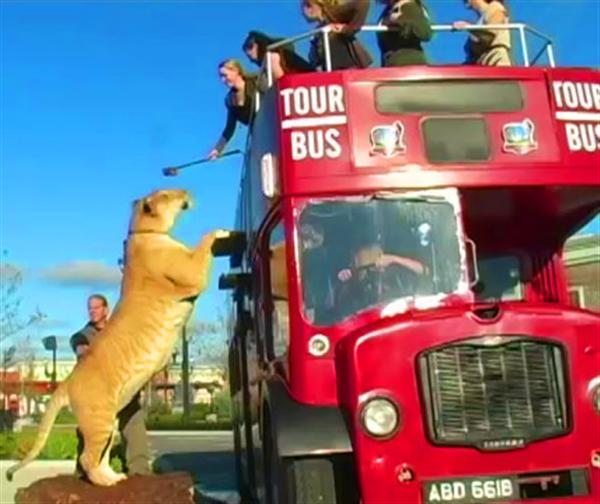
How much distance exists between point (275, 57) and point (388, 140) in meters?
1.69

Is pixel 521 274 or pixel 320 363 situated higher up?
pixel 521 274

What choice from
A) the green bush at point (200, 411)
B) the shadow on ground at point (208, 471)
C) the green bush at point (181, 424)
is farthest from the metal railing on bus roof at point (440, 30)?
the green bush at point (200, 411)

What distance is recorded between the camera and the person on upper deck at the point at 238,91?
9242mm

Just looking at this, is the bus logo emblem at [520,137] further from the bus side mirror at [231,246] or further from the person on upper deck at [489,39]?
the bus side mirror at [231,246]

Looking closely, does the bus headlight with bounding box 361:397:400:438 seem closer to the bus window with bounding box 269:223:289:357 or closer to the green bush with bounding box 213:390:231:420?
the bus window with bounding box 269:223:289:357

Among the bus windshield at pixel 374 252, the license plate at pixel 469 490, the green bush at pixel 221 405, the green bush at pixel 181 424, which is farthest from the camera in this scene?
the green bush at pixel 221 405

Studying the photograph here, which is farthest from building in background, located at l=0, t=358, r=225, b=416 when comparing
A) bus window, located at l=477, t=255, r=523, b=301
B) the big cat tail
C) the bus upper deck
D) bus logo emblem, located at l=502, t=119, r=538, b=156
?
bus logo emblem, located at l=502, t=119, r=538, b=156

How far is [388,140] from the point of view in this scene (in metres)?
7.02

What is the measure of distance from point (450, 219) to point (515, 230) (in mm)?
1566

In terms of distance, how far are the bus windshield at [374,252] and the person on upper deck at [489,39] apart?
77.0 inches

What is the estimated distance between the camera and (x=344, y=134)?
7.01m

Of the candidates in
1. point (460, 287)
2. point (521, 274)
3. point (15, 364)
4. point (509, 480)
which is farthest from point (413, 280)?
point (15, 364)

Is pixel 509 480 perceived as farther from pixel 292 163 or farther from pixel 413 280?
pixel 292 163

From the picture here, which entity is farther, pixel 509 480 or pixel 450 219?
pixel 450 219
